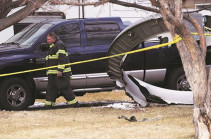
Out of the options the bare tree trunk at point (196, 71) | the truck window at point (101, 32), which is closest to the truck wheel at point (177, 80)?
the truck window at point (101, 32)

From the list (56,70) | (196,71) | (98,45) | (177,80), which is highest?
(196,71)

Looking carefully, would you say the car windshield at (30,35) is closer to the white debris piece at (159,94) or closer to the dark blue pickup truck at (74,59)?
the dark blue pickup truck at (74,59)

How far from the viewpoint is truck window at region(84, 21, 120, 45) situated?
15.5m

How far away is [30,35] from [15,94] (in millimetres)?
1531

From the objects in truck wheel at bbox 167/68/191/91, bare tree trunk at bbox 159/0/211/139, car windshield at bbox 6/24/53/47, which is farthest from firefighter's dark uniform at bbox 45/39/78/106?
bare tree trunk at bbox 159/0/211/139

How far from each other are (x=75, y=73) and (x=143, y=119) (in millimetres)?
3487

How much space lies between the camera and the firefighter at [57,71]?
14469 mm

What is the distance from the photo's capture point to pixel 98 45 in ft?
50.8

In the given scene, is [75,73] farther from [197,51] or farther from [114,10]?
[114,10]

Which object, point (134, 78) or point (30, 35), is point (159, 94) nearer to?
point (134, 78)

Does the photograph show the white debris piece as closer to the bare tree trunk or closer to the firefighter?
the firefighter

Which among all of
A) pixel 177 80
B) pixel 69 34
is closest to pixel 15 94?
pixel 69 34

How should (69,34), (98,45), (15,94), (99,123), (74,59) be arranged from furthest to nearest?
(98,45)
(69,34)
(74,59)
(15,94)
(99,123)

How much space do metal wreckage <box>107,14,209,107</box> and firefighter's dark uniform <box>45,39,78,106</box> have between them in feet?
3.14
